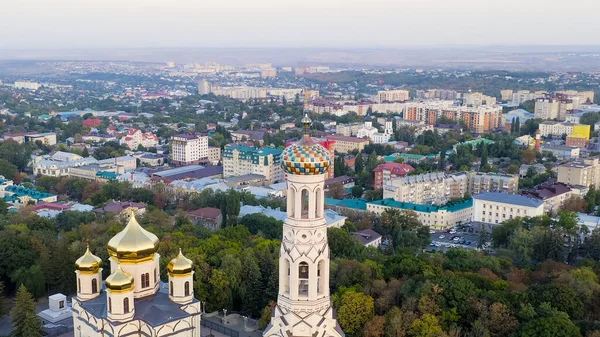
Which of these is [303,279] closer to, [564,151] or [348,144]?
[348,144]

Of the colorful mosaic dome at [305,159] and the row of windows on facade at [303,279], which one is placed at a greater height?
the colorful mosaic dome at [305,159]

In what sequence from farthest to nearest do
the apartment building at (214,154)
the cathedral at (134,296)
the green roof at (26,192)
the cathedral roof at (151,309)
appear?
the apartment building at (214,154) < the green roof at (26,192) < the cathedral roof at (151,309) < the cathedral at (134,296)


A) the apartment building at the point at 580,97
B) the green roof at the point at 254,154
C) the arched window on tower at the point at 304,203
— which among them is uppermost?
the arched window on tower at the point at 304,203

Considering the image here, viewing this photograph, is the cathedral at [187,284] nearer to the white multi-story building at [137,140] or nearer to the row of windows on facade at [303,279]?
the row of windows on facade at [303,279]

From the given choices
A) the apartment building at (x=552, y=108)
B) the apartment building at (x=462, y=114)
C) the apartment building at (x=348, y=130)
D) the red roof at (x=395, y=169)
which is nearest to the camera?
the red roof at (x=395, y=169)

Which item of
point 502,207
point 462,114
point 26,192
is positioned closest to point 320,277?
point 502,207

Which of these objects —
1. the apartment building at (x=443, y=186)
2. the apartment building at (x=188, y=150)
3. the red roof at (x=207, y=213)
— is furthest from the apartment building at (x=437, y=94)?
the red roof at (x=207, y=213)

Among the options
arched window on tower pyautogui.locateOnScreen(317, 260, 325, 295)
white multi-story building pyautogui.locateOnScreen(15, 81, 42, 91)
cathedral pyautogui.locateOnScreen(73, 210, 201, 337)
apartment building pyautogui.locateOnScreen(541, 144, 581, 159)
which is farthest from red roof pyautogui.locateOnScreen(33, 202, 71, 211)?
white multi-story building pyautogui.locateOnScreen(15, 81, 42, 91)

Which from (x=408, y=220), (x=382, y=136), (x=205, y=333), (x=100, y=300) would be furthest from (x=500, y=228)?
(x=382, y=136)
